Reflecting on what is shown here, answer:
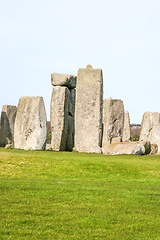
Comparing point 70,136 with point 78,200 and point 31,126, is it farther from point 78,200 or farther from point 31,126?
point 78,200

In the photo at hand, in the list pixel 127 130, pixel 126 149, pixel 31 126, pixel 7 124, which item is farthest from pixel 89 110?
pixel 127 130

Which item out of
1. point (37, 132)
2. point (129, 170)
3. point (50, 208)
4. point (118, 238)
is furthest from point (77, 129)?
point (118, 238)

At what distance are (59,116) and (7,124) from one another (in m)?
7.72

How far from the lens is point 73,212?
843 cm

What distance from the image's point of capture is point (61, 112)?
23.0 metres

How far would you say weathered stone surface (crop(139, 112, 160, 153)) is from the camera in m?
30.5

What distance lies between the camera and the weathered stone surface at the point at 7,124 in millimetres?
29375

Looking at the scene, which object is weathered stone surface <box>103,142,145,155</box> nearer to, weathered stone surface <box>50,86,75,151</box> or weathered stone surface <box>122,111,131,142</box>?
weathered stone surface <box>50,86,75,151</box>

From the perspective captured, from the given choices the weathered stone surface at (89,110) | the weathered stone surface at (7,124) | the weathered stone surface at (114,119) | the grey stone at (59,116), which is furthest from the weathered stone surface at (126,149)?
the weathered stone surface at (7,124)

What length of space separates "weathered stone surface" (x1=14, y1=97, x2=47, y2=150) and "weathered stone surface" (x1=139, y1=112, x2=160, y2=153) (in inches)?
464

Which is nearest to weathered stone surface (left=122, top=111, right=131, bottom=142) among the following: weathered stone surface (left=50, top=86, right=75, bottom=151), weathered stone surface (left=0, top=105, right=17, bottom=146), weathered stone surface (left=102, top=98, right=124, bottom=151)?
weathered stone surface (left=102, top=98, right=124, bottom=151)

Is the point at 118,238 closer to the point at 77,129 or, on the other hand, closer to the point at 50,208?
the point at 50,208

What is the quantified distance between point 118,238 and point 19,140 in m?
14.7

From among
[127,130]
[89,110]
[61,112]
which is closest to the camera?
[89,110]
